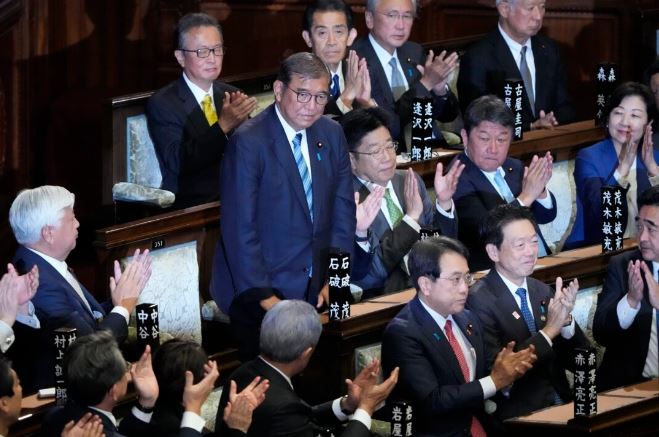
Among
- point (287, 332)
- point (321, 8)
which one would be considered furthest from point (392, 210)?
point (287, 332)

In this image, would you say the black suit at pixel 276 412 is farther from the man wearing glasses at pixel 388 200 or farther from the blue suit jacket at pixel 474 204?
the blue suit jacket at pixel 474 204

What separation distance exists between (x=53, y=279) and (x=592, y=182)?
→ 180 centimetres

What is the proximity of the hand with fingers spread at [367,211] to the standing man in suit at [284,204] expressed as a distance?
0.10 meters

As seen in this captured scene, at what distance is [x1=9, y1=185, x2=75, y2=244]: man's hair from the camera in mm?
3688

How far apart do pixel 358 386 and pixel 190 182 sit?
1.30m

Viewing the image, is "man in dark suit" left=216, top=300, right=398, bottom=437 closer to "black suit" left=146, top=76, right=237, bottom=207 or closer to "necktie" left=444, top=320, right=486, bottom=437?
"necktie" left=444, top=320, right=486, bottom=437

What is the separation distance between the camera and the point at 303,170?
402cm

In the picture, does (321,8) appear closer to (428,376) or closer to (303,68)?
(303,68)

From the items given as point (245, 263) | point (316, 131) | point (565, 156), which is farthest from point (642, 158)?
point (245, 263)

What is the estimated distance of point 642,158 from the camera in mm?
4820

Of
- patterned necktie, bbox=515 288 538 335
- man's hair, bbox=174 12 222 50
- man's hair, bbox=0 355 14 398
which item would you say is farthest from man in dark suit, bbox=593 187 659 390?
man's hair, bbox=0 355 14 398

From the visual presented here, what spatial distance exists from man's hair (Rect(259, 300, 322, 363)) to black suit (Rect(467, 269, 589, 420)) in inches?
25.0

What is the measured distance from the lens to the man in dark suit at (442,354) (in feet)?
11.9

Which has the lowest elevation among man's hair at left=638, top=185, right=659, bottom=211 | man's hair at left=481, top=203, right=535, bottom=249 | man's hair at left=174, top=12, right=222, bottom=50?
man's hair at left=481, top=203, right=535, bottom=249
